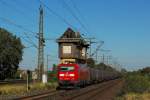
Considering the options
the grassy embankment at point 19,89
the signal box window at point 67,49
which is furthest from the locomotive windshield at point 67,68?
the signal box window at point 67,49

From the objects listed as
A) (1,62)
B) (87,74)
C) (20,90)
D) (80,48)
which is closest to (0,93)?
(20,90)

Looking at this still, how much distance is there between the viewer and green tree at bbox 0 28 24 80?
89125mm

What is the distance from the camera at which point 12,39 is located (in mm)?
93375

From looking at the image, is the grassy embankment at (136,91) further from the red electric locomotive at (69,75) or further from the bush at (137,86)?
the red electric locomotive at (69,75)

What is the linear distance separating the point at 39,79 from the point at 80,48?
2460 inches

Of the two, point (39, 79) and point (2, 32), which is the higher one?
point (2, 32)

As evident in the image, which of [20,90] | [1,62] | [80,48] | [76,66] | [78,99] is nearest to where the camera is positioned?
[78,99]

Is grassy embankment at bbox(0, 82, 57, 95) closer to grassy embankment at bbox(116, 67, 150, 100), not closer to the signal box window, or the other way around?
grassy embankment at bbox(116, 67, 150, 100)

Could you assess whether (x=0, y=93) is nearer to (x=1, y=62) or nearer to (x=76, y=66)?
(x=76, y=66)

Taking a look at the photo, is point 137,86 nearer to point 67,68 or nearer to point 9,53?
point 67,68

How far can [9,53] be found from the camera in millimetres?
90375

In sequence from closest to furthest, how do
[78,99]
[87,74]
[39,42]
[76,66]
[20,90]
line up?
[78,99], [20,90], [39,42], [76,66], [87,74]

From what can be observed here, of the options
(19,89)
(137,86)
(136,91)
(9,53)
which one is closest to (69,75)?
(19,89)

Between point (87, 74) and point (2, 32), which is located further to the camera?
point (2, 32)
